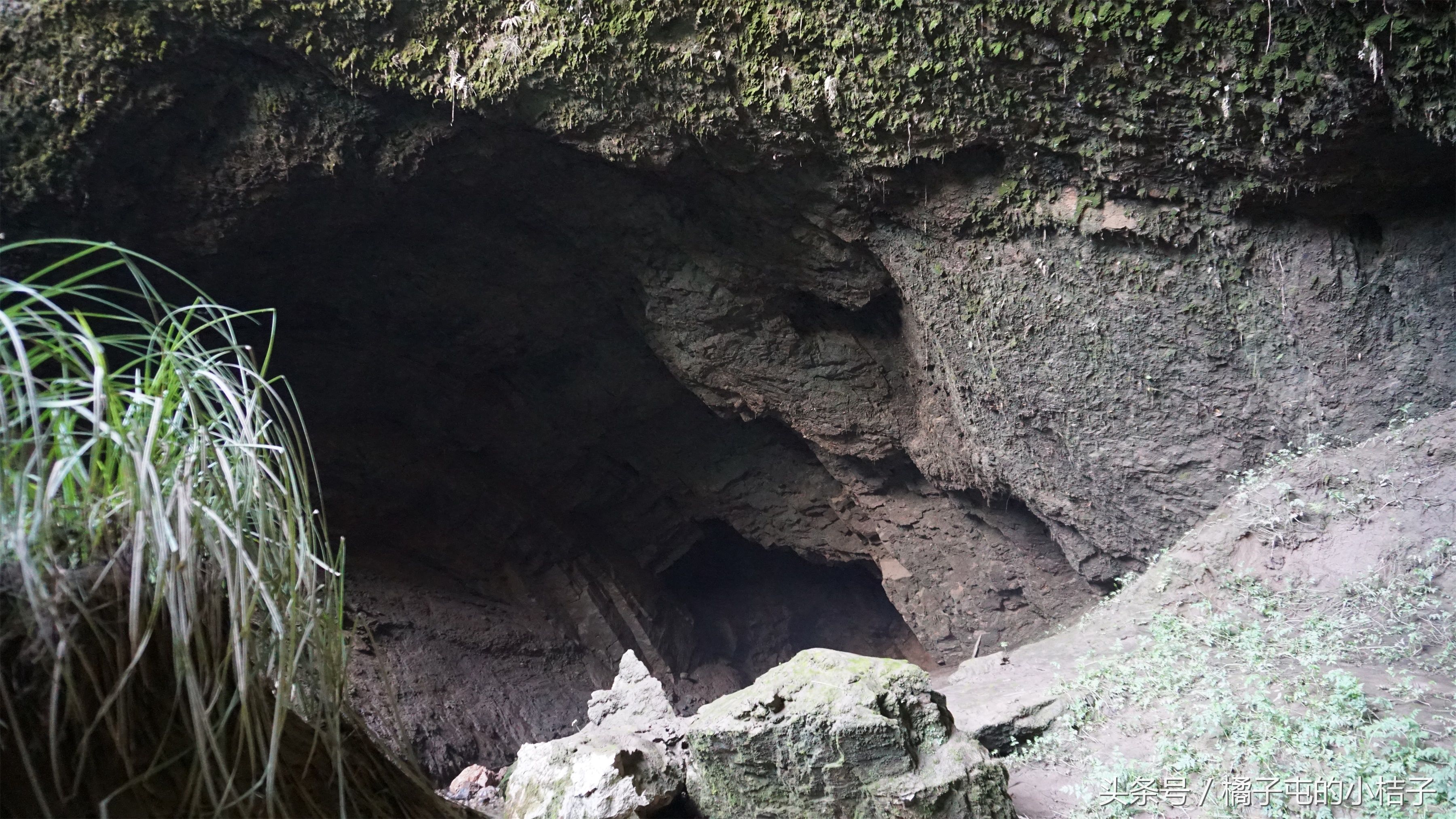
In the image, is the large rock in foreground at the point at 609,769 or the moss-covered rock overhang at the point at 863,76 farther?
the moss-covered rock overhang at the point at 863,76

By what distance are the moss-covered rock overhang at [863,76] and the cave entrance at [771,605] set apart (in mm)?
4781

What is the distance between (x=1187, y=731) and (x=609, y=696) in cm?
248

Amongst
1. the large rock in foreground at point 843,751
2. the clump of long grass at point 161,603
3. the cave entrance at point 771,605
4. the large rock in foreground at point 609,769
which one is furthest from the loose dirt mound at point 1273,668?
the cave entrance at point 771,605

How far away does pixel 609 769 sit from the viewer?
3.19m

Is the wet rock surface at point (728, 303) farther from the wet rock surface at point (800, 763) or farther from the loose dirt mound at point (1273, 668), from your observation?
the wet rock surface at point (800, 763)

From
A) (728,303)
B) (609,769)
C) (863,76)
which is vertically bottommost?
(609,769)

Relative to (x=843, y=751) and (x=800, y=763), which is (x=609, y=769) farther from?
(x=843, y=751)

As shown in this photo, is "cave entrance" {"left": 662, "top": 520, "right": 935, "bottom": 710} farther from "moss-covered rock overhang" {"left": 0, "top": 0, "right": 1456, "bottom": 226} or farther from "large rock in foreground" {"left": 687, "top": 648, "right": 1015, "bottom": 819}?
"large rock in foreground" {"left": 687, "top": 648, "right": 1015, "bottom": 819}

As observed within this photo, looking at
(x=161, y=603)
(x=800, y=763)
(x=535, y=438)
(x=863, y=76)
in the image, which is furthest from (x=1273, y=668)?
(x=535, y=438)

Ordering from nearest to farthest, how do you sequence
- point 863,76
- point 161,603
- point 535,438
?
1. point 161,603
2. point 863,76
3. point 535,438

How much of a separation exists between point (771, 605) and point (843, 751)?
5967mm

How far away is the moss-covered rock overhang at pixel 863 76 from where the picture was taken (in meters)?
3.55

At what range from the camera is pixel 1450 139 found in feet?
11.7

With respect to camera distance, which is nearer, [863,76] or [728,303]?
[863,76]
